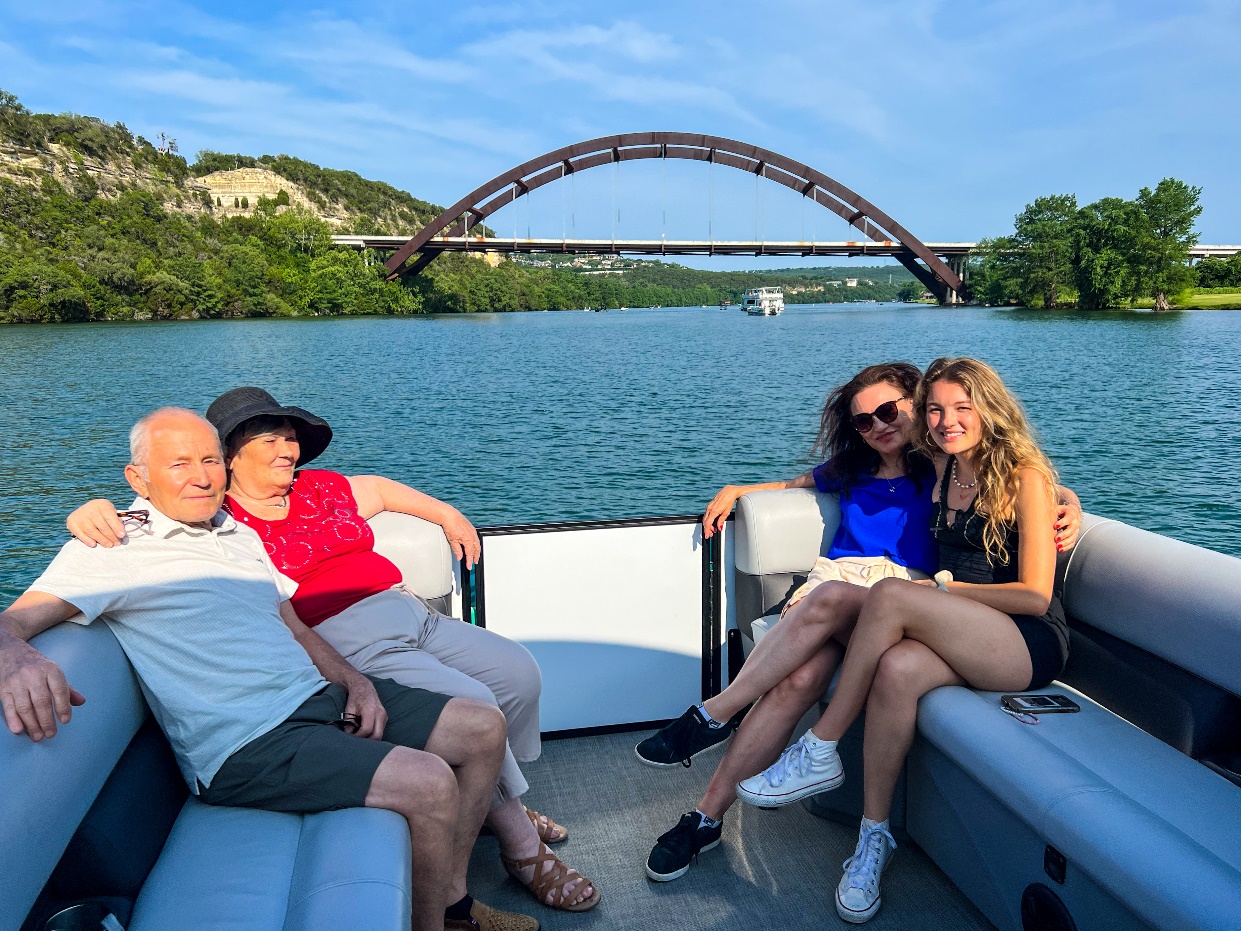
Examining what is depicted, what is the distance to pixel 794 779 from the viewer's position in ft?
5.68

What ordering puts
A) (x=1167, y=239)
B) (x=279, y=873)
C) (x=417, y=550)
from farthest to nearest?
(x=1167, y=239) < (x=417, y=550) < (x=279, y=873)

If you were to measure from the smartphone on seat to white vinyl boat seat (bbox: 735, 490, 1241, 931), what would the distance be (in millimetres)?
18

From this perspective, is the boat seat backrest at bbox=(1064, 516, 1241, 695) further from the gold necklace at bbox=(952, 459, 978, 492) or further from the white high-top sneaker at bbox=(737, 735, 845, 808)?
the white high-top sneaker at bbox=(737, 735, 845, 808)

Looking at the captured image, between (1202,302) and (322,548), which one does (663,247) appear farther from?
(322,548)

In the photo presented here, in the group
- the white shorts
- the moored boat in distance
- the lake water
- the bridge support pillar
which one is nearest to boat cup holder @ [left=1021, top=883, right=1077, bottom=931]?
the white shorts

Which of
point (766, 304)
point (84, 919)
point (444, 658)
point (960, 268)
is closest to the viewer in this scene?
point (84, 919)

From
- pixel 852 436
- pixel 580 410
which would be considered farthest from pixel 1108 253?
pixel 852 436

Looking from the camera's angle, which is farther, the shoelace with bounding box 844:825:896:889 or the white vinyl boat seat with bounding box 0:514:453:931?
the shoelace with bounding box 844:825:896:889

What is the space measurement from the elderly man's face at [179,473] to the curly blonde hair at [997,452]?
58.4 inches

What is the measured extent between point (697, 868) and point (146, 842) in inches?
41.6

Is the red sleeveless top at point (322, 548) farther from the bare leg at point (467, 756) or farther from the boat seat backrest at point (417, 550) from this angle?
the bare leg at point (467, 756)

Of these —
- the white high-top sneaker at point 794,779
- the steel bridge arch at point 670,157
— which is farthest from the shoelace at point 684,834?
the steel bridge arch at point 670,157

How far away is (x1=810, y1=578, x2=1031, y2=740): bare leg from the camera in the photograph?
1.67m

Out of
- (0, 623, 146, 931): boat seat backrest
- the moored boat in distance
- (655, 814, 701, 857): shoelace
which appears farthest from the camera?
the moored boat in distance
